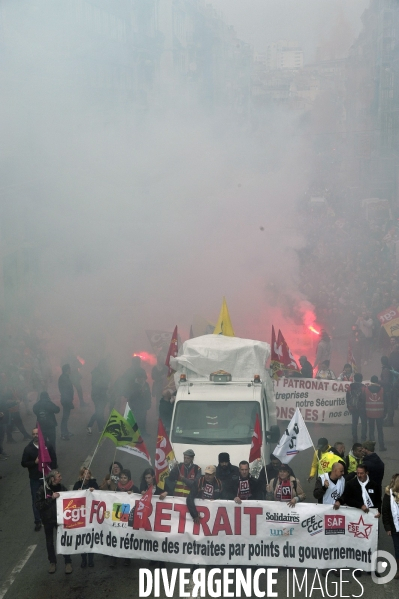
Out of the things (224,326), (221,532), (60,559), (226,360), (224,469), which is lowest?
(60,559)

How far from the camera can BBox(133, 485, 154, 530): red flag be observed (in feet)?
25.6

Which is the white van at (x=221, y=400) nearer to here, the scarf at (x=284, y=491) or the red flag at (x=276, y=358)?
the scarf at (x=284, y=491)

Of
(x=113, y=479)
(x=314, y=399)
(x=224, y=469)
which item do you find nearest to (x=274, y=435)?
(x=224, y=469)

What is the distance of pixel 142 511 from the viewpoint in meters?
7.82

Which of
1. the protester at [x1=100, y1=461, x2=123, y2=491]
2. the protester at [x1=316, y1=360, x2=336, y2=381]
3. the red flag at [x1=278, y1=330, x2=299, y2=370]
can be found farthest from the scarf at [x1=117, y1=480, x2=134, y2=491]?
the protester at [x1=316, y1=360, x2=336, y2=381]

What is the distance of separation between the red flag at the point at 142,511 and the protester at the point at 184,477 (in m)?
0.43

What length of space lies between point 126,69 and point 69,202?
510cm

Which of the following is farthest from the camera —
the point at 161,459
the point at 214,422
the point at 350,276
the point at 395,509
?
the point at 350,276

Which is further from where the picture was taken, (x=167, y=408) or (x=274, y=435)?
(x=167, y=408)

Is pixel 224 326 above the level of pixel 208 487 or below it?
above

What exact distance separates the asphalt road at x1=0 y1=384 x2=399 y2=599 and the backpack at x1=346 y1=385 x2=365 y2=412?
2.30 feet

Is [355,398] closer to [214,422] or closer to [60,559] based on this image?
[214,422]

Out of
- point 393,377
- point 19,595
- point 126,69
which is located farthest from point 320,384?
point 126,69

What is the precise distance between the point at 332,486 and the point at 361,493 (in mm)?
298
